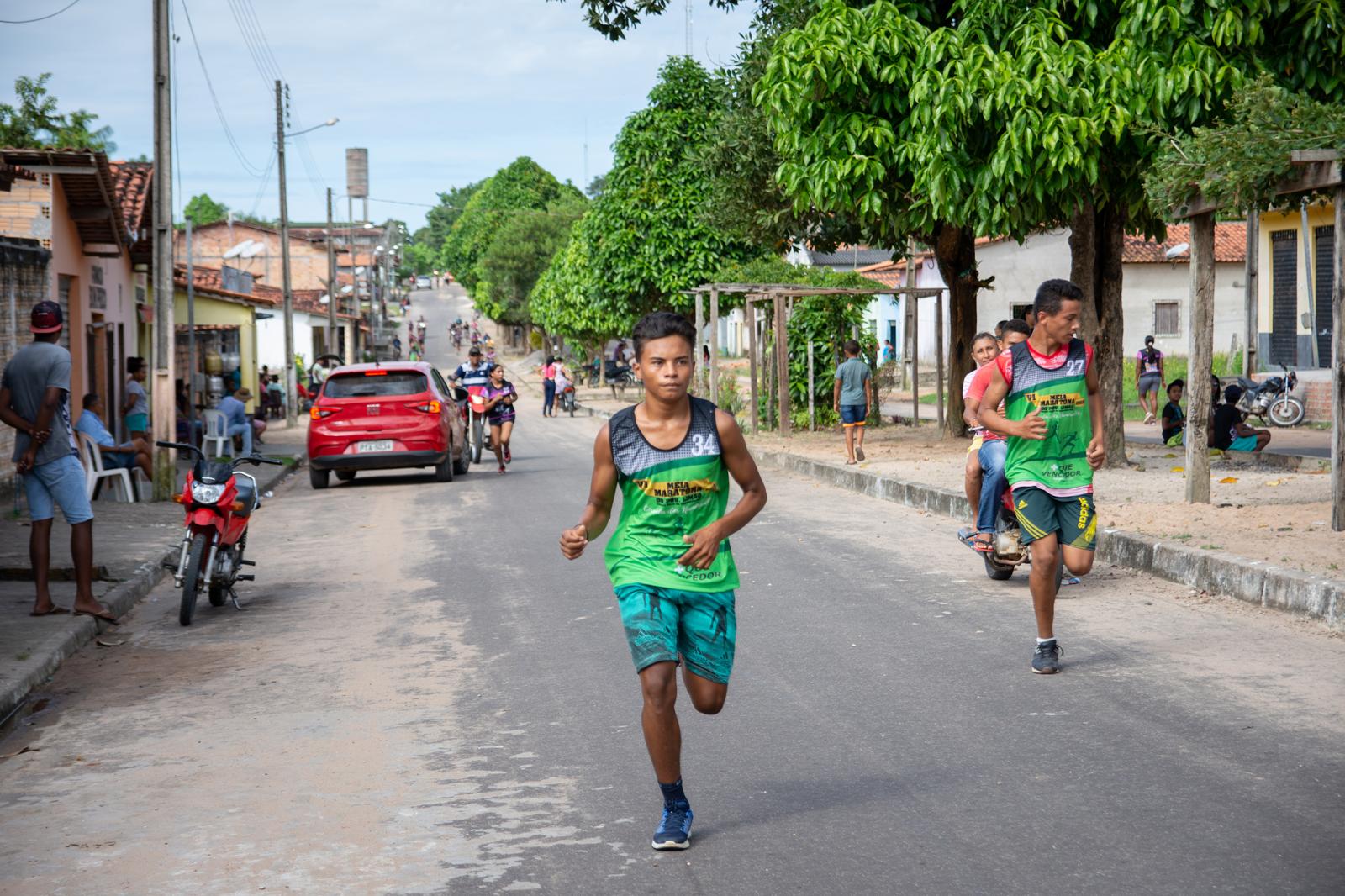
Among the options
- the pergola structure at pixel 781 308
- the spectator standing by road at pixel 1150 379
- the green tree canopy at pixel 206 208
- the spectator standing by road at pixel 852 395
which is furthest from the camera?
the green tree canopy at pixel 206 208

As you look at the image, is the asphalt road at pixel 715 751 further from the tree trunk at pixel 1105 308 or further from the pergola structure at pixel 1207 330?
the tree trunk at pixel 1105 308

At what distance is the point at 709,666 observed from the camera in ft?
15.8

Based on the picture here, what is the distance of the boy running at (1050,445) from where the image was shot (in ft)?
23.7

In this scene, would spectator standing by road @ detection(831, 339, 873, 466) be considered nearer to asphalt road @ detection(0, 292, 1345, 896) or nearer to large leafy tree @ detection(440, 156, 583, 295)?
asphalt road @ detection(0, 292, 1345, 896)

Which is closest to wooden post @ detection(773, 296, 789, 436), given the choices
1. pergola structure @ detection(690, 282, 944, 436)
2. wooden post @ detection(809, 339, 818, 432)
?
pergola structure @ detection(690, 282, 944, 436)

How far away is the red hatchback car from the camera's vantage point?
1930 cm

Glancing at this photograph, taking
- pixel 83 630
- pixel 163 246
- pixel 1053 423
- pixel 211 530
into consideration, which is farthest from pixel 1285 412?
pixel 83 630

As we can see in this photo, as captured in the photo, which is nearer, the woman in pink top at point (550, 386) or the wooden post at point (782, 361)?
the wooden post at point (782, 361)

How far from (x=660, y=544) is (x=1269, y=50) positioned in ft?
41.8

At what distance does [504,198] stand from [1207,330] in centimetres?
9851

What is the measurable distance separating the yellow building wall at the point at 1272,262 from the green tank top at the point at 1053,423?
19057 millimetres

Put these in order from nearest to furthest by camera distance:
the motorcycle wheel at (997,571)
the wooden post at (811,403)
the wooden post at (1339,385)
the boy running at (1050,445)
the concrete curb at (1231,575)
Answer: the boy running at (1050,445), the concrete curb at (1231,575), the motorcycle wheel at (997,571), the wooden post at (1339,385), the wooden post at (811,403)

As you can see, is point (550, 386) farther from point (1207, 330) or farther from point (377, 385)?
point (1207, 330)

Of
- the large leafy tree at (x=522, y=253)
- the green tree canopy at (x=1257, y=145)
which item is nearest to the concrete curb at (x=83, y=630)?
the green tree canopy at (x=1257, y=145)
